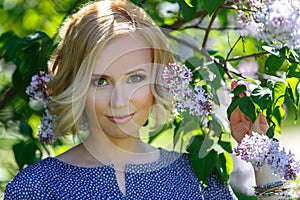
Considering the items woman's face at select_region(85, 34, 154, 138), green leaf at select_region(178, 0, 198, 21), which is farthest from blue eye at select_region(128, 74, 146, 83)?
green leaf at select_region(178, 0, 198, 21)

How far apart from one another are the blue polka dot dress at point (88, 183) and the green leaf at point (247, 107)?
0.23 metres

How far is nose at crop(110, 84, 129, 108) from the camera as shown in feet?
5.98

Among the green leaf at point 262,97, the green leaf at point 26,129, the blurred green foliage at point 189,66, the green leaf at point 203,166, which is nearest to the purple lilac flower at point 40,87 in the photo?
the blurred green foliage at point 189,66

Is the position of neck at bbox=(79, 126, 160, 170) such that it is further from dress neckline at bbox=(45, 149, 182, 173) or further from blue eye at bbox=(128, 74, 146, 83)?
blue eye at bbox=(128, 74, 146, 83)

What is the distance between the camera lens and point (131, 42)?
74.2 inches

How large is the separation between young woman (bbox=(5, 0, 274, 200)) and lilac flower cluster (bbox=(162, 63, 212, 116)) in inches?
1.3

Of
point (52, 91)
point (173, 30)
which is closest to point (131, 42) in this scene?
point (52, 91)

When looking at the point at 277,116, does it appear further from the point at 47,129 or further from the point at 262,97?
the point at 47,129

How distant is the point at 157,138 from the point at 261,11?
545 mm

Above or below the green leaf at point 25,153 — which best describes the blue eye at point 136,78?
above

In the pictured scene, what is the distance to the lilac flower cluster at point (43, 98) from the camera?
207cm

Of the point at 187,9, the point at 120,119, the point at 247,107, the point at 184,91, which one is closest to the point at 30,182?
the point at 120,119

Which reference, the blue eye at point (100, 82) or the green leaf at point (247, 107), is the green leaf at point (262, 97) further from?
the blue eye at point (100, 82)

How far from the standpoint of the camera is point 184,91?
1896mm
